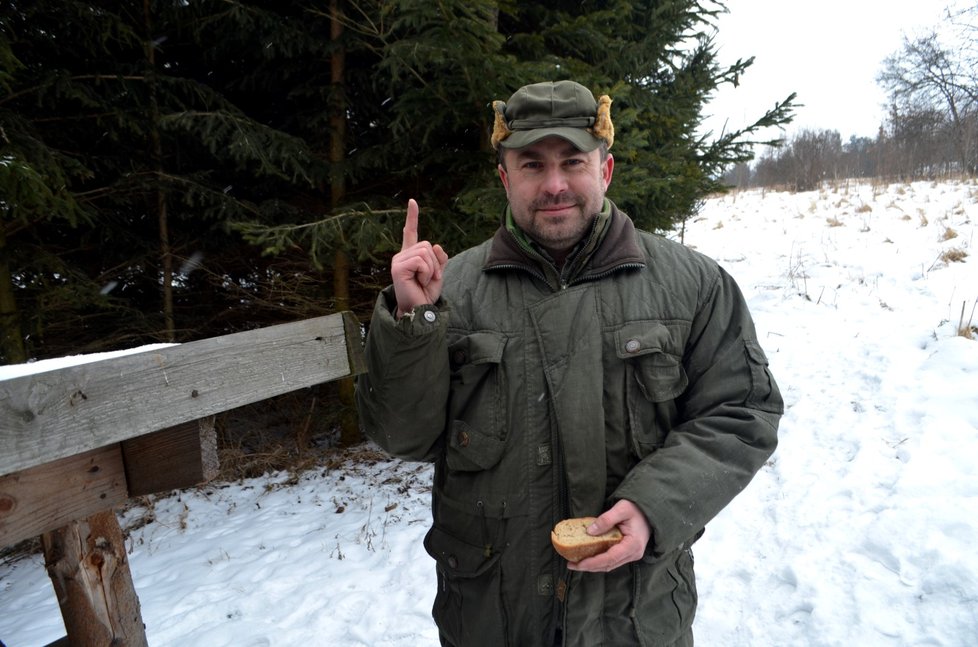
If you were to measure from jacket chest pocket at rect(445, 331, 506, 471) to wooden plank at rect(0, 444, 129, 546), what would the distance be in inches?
41.4

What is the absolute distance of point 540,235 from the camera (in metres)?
1.75

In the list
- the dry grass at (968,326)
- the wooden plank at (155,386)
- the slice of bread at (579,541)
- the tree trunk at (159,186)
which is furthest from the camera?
the tree trunk at (159,186)

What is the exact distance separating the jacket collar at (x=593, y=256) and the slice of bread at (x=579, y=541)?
76 centimetres

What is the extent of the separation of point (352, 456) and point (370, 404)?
5.10 metres

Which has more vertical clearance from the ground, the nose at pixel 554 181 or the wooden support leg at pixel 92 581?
the nose at pixel 554 181

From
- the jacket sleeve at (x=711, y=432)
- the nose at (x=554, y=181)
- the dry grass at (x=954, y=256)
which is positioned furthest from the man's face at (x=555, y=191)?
the dry grass at (x=954, y=256)

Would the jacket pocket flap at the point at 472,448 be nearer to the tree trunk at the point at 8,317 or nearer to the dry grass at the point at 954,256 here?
the tree trunk at the point at 8,317

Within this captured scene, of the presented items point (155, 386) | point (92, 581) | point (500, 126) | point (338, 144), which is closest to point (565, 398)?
point (500, 126)

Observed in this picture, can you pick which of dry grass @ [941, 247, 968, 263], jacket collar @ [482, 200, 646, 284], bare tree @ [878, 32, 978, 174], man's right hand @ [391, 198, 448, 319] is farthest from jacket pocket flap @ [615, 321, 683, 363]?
bare tree @ [878, 32, 978, 174]

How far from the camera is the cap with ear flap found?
173cm

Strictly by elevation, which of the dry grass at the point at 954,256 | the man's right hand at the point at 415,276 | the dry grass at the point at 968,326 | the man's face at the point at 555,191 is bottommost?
the dry grass at the point at 968,326

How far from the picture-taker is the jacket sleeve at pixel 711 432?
147 cm

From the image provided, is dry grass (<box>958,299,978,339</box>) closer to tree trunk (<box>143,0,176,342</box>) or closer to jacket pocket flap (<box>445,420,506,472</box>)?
jacket pocket flap (<box>445,420,506,472</box>)

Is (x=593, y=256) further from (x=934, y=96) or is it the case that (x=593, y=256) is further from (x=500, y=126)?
(x=934, y=96)
